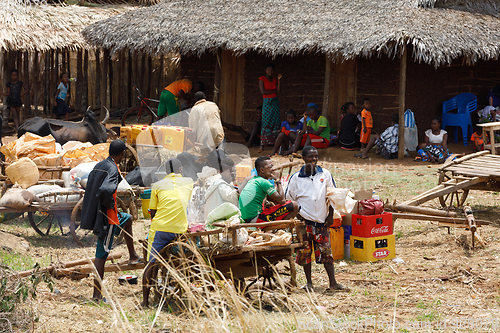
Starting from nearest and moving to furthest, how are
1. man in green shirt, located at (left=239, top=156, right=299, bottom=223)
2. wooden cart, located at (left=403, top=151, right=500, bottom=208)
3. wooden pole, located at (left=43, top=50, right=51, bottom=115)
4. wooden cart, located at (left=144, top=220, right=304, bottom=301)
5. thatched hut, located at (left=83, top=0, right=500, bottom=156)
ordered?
wooden cart, located at (left=144, top=220, right=304, bottom=301) → man in green shirt, located at (left=239, top=156, right=299, bottom=223) → wooden cart, located at (left=403, top=151, right=500, bottom=208) → thatched hut, located at (left=83, top=0, right=500, bottom=156) → wooden pole, located at (left=43, top=50, right=51, bottom=115)

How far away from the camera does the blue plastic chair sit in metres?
13.1

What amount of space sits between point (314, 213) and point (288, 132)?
776 centimetres

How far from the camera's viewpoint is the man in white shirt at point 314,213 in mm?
5539

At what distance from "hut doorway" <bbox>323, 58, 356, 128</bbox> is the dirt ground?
5.78m

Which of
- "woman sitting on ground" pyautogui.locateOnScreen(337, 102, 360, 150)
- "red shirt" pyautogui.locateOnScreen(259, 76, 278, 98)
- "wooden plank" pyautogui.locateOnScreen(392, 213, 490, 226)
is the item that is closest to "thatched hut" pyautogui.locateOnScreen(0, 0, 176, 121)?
"red shirt" pyautogui.locateOnScreen(259, 76, 278, 98)

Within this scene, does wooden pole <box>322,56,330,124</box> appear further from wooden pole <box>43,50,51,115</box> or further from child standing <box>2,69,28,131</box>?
wooden pole <box>43,50,51,115</box>

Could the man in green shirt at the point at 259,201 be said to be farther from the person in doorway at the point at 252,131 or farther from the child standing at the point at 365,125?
the person in doorway at the point at 252,131

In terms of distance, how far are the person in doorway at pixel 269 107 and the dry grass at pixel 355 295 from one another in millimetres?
6105

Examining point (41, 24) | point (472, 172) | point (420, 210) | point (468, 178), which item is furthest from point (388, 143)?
point (41, 24)

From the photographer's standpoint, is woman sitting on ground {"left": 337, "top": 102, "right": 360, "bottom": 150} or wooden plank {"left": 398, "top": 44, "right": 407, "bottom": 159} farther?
woman sitting on ground {"left": 337, "top": 102, "right": 360, "bottom": 150}

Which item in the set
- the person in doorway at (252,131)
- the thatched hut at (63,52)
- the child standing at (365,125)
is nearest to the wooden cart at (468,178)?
the child standing at (365,125)

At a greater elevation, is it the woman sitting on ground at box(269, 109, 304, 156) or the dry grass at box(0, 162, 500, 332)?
the woman sitting on ground at box(269, 109, 304, 156)

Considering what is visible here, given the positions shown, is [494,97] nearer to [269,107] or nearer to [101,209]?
[269,107]

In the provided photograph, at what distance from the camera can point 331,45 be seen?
1230 centimetres
